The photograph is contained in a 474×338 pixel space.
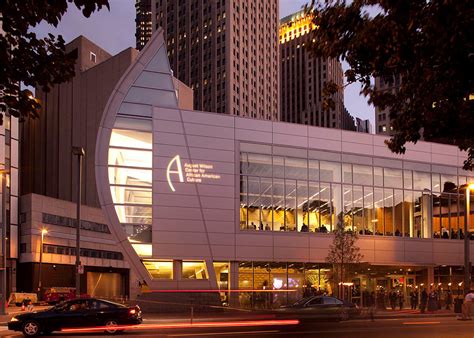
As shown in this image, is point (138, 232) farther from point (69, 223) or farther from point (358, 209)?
point (69, 223)

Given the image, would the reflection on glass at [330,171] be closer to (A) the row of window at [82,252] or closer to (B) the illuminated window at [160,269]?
(B) the illuminated window at [160,269]

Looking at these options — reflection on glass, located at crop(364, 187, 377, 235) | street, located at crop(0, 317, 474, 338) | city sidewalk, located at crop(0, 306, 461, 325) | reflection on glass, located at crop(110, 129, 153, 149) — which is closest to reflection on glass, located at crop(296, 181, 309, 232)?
reflection on glass, located at crop(364, 187, 377, 235)

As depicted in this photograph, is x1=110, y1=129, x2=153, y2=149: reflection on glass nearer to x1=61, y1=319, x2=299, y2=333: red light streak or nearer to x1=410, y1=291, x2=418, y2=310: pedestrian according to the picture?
x1=61, y1=319, x2=299, y2=333: red light streak

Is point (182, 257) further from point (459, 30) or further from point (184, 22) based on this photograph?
point (184, 22)

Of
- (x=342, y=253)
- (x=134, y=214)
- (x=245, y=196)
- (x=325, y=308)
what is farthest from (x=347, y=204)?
(x=325, y=308)

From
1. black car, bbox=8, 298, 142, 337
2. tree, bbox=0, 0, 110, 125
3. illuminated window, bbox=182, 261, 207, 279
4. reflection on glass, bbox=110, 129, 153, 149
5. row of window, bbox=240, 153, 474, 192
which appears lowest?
black car, bbox=8, 298, 142, 337

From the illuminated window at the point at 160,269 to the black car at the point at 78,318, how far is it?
1845 cm

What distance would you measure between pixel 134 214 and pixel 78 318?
19.1m

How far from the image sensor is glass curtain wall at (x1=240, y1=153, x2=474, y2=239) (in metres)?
46.2

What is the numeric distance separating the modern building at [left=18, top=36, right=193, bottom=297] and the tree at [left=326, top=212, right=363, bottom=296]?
121 ft

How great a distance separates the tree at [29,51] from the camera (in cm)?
779

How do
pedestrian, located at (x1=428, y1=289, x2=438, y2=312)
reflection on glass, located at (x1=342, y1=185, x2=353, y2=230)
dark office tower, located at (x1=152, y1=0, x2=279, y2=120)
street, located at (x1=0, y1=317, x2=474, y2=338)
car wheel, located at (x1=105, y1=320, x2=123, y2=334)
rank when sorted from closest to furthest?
street, located at (x1=0, y1=317, x2=474, y2=338) → car wheel, located at (x1=105, y1=320, x2=123, y2=334) → pedestrian, located at (x1=428, y1=289, x2=438, y2=312) → reflection on glass, located at (x1=342, y1=185, x2=353, y2=230) → dark office tower, located at (x1=152, y1=0, x2=279, y2=120)

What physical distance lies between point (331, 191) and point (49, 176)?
70.0m

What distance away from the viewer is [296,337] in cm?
2136
